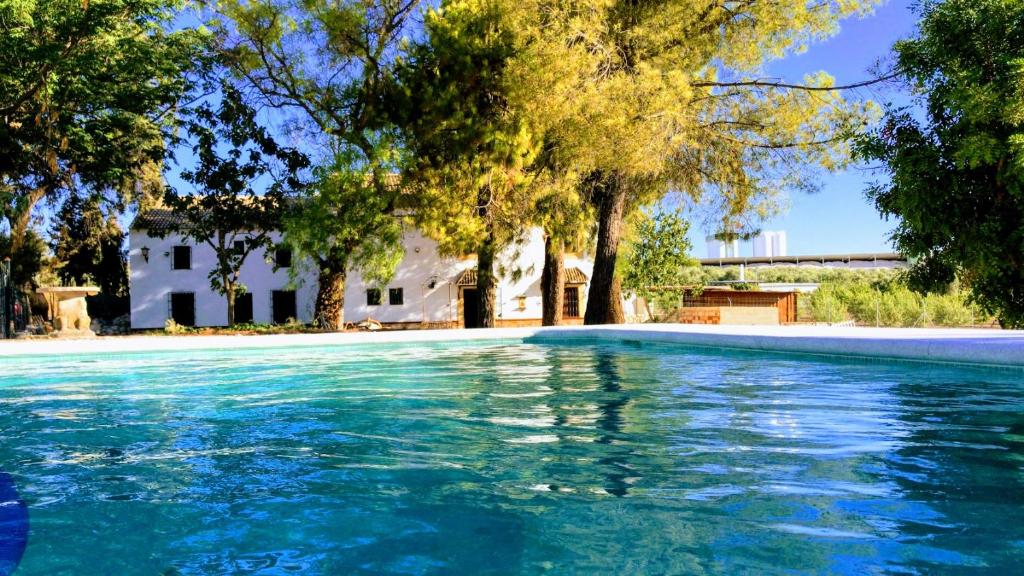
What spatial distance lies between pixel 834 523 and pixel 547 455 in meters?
1.84

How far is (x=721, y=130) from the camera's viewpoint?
59.6 ft

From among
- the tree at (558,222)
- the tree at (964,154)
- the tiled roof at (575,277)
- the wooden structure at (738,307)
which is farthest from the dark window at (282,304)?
the tree at (964,154)

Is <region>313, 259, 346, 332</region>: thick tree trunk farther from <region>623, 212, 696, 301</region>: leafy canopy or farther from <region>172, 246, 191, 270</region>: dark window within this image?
<region>623, 212, 696, 301</region>: leafy canopy

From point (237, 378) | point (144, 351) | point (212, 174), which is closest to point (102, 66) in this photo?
point (212, 174)

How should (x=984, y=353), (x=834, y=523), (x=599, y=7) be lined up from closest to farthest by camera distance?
(x=834, y=523)
(x=984, y=353)
(x=599, y=7)

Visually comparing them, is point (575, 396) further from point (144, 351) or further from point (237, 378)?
point (144, 351)

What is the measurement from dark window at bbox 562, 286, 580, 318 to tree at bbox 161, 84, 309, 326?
518 inches

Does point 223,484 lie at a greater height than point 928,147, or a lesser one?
lesser

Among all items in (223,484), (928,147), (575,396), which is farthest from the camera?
(928,147)

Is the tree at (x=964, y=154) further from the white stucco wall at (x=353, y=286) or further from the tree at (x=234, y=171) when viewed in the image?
the tree at (x=234, y=171)

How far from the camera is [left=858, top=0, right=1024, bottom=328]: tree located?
449 inches

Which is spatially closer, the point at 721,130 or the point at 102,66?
the point at 721,130

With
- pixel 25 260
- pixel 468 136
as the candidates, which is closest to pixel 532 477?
pixel 468 136

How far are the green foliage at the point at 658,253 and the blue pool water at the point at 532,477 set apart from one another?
894 inches
